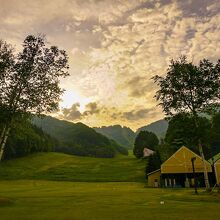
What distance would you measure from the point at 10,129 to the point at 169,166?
49.7m

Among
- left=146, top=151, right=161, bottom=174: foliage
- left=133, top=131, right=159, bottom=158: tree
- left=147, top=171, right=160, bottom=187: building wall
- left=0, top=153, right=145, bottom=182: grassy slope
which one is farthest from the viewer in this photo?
left=133, top=131, right=159, bottom=158: tree

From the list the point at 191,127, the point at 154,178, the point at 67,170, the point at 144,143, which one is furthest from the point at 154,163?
the point at 144,143

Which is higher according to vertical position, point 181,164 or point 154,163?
point 154,163

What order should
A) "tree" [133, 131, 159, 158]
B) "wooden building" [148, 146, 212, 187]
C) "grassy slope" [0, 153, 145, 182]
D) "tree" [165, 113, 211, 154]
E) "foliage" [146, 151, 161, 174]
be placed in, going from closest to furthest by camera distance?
1. "tree" [165, 113, 211, 154]
2. "wooden building" [148, 146, 212, 187]
3. "foliage" [146, 151, 161, 174]
4. "grassy slope" [0, 153, 145, 182]
5. "tree" [133, 131, 159, 158]

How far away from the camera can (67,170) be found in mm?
118250

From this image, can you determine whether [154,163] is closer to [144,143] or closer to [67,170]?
[67,170]

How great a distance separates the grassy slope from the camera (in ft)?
334

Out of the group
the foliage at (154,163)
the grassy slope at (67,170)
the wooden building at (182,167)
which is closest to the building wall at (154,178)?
the wooden building at (182,167)

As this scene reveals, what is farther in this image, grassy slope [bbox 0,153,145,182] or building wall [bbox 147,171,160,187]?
grassy slope [bbox 0,153,145,182]

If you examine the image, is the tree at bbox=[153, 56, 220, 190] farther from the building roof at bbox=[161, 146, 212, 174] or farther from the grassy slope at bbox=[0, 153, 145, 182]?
the grassy slope at bbox=[0, 153, 145, 182]

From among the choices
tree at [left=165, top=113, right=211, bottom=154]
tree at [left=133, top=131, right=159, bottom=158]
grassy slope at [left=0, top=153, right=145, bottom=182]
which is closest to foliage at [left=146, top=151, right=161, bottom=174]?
grassy slope at [left=0, top=153, right=145, bottom=182]

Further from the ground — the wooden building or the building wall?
the wooden building

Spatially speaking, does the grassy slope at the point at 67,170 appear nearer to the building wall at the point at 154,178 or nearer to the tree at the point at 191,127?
the building wall at the point at 154,178

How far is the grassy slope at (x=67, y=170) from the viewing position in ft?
334
